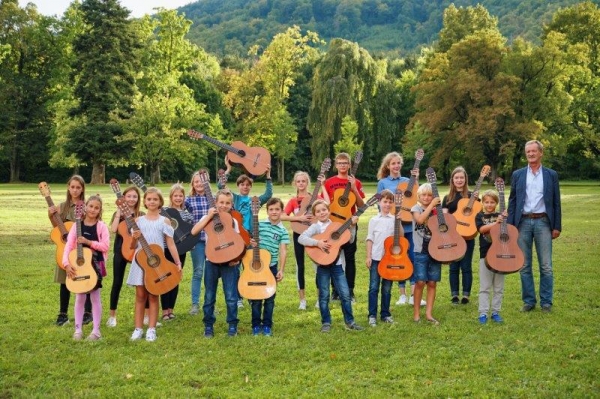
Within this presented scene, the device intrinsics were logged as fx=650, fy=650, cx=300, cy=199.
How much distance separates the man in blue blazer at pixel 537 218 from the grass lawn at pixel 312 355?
300mm

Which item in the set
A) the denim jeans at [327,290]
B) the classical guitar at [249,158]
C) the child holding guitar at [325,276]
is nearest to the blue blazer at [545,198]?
the child holding guitar at [325,276]

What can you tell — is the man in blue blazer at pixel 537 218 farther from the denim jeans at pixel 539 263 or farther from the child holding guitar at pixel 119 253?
the child holding guitar at pixel 119 253

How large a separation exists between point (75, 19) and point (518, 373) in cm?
5751

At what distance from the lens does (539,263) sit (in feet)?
26.9

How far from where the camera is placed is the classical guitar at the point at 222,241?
684 cm

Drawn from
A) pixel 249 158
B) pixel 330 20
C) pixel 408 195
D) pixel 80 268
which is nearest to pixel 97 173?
pixel 249 158

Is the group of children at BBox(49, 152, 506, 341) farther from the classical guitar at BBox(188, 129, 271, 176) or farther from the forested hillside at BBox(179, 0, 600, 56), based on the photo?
the forested hillside at BBox(179, 0, 600, 56)

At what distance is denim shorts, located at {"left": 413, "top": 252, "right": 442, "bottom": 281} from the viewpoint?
24.7 ft

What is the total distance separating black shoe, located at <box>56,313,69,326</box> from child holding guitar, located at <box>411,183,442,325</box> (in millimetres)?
4018

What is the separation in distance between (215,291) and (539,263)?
411cm

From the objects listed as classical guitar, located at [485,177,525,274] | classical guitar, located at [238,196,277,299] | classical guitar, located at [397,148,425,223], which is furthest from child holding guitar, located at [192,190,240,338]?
classical guitar, located at [485,177,525,274]

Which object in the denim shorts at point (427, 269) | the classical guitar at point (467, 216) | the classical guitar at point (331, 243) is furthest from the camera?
the classical guitar at point (467, 216)

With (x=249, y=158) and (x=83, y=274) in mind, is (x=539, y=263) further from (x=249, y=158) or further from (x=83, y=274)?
(x=83, y=274)

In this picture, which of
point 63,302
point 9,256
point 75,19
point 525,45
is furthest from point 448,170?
point 63,302
